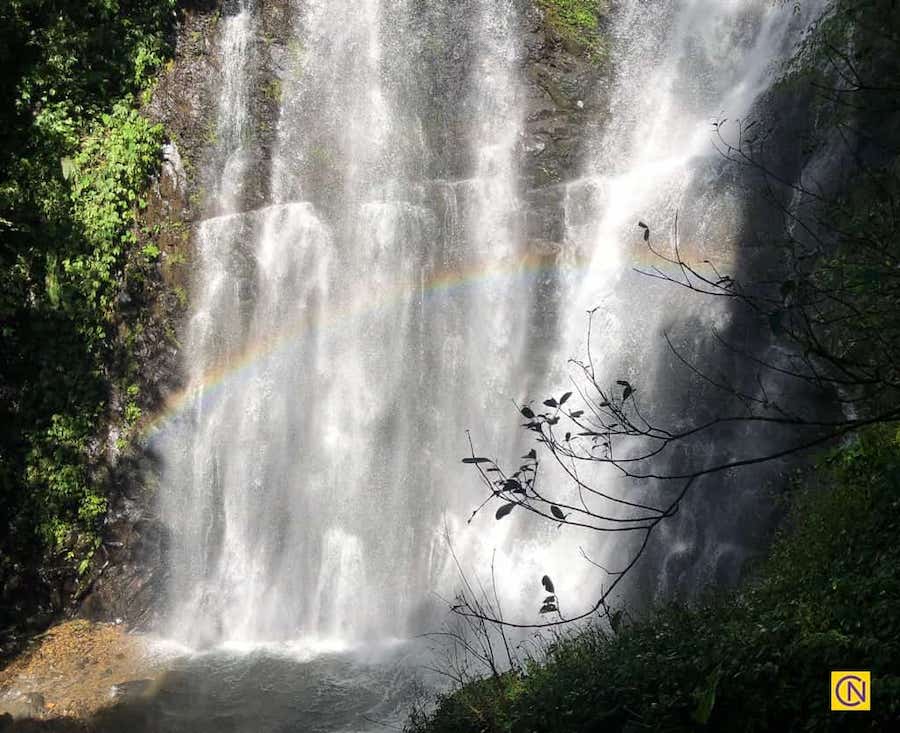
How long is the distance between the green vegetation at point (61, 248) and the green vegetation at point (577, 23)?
7.77 m

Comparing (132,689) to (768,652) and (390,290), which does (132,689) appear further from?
(768,652)

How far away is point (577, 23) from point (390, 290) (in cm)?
645

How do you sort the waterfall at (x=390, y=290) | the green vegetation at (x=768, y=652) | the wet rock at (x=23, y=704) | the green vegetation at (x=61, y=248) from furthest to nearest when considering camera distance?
the waterfall at (x=390, y=290) < the green vegetation at (x=61, y=248) < the wet rock at (x=23, y=704) < the green vegetation at (x=768, y=652)

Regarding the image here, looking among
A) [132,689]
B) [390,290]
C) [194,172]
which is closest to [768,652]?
[132,689]

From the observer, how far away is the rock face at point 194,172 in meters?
13.6

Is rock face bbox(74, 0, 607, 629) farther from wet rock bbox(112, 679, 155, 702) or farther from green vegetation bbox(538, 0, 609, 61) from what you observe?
wet rock bbox(112, 679, 155, 702)

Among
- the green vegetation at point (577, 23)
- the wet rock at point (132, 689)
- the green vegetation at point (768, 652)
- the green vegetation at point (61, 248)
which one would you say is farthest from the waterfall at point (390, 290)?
the green vegetation at point (768, 652)

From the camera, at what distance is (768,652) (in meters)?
4.56

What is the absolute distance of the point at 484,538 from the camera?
1325 centimetres

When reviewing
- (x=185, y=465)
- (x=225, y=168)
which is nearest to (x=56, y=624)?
(x=185, y=465)

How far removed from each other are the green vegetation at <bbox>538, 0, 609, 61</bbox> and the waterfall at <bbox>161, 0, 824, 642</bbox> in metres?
0.55

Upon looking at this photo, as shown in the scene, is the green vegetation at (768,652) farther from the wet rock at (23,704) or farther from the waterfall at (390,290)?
the wet rock at (23,704)

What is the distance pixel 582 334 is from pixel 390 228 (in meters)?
3.85

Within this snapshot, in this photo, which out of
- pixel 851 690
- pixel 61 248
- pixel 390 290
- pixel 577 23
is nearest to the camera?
pixel 851 690
